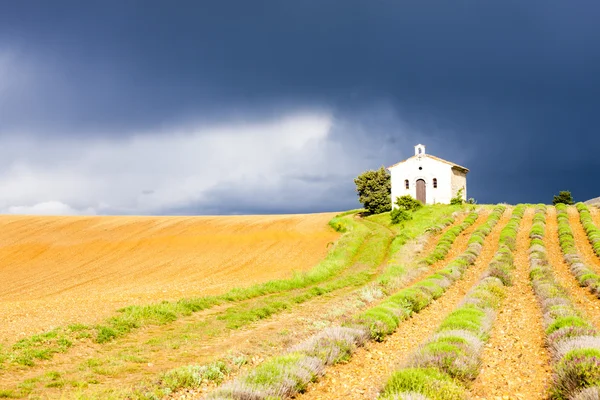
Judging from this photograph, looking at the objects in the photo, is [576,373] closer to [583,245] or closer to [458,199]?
[583,245]

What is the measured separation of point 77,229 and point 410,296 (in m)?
51.1

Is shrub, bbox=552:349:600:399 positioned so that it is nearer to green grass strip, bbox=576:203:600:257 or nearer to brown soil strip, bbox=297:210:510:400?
brown soil strip, bbox=297:210:510:400

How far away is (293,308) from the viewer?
21.1m

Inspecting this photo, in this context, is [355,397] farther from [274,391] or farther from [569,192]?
[569,192]

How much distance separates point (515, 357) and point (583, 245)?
29452 millimetres

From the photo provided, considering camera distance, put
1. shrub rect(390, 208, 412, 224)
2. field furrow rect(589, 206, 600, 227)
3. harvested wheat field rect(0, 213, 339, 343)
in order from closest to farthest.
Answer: harvested wheat field rect(0, 213, 339, 343)
field furrow rect(589, 206, 600, 227)
shrub rect(390, 208, 412, 224)

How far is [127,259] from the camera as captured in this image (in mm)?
42219

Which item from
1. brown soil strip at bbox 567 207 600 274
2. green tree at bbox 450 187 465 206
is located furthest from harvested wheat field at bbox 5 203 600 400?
green tree at bbox 450 187 465 206

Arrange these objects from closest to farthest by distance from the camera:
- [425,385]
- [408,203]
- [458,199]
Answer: [425,385]
[408,203]
[458,199]

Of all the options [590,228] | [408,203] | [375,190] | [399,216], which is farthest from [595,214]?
[375,190]

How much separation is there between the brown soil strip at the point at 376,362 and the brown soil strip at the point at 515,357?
1879mm

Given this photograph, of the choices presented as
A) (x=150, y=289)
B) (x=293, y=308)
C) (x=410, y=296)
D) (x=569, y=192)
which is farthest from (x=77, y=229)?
(x=569, y=192)

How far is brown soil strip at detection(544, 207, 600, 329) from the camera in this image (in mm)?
17202

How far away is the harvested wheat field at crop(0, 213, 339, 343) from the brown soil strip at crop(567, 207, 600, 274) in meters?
18.8
